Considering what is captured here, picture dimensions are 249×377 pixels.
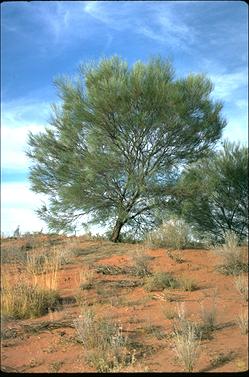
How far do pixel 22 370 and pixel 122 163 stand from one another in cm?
1171

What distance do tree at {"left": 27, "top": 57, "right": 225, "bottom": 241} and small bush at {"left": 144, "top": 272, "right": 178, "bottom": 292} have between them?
6.48m

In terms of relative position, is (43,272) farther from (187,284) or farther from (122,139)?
(122,139)

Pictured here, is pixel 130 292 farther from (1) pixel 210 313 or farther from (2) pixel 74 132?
(2) pixel 74 132

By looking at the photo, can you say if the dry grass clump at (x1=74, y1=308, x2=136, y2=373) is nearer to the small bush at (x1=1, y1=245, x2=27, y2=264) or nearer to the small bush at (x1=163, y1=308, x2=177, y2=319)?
the small bush at (x1=163, y1=308, x2=177, y2=319)

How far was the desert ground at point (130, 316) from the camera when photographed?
24.3ft

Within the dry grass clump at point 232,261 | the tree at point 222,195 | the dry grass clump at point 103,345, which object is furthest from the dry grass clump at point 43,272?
the tree at point 222,195

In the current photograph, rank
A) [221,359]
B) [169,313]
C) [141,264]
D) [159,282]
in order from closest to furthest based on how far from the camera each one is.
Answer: [221,359] → [169,313] → [159,282] → [141,264]

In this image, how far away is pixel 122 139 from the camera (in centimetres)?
1886

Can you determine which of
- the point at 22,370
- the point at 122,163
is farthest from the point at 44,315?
the point at 122,163

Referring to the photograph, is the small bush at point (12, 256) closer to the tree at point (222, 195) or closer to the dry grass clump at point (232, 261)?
the dry grass clump at point (232, 261)

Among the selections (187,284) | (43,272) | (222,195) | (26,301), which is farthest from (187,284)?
(222,195)

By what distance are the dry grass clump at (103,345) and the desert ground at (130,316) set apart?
0.05ft

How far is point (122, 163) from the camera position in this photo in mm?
18719

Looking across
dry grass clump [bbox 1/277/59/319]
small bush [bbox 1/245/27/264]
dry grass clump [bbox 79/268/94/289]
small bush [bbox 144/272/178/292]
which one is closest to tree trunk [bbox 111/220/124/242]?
small bush [bbox 1/245/27/264]
